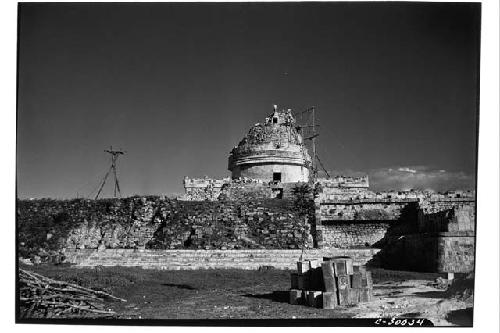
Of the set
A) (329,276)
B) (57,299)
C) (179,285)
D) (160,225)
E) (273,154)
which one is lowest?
(179,285)

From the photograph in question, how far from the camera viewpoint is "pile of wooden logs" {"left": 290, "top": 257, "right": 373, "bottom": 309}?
1136 cm

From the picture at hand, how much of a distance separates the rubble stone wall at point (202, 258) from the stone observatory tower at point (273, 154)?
9832 millimetres

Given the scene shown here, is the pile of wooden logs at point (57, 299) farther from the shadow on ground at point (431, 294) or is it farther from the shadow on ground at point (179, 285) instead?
the shadow on ground at point (431, 294)

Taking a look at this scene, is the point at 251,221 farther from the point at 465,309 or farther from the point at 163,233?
the point at 465,309

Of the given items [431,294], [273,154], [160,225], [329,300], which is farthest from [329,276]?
[273,154]

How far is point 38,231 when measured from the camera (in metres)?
18.4

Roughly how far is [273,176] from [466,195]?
1481 centimetres

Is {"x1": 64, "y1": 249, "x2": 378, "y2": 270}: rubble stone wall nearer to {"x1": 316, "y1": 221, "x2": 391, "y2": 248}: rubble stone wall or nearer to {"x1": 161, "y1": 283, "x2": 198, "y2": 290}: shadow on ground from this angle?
{"x1": 161, "y1": 283, "x2": 198, "y2": 290}: shadow on ground

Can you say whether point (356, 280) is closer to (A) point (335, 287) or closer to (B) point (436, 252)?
(A) point (335, 287)

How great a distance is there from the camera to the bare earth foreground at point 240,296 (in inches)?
434

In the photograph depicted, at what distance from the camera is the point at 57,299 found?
38.5 feet

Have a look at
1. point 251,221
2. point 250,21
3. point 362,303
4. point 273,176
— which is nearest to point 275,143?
point 273,176

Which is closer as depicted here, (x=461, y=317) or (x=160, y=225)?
(x=461, y=317)

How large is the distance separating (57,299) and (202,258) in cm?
608
